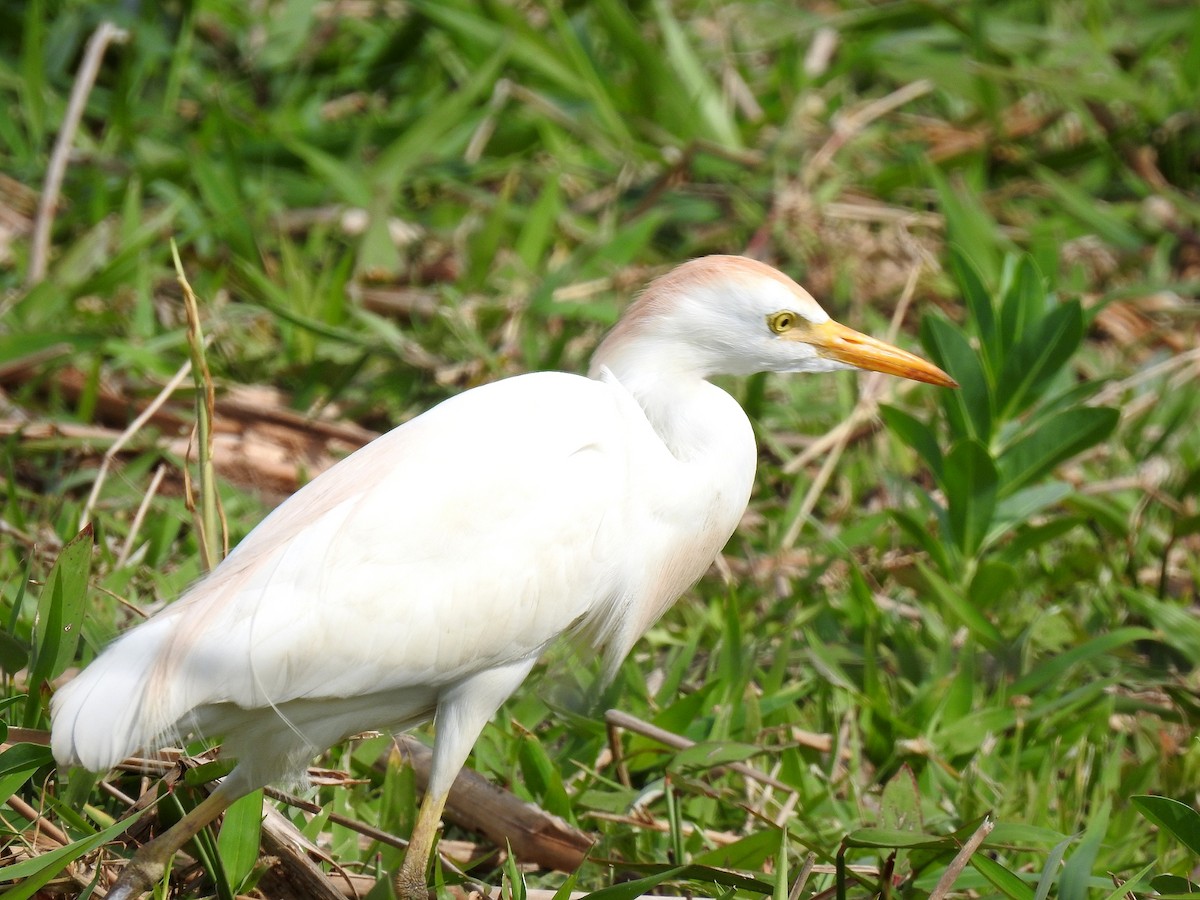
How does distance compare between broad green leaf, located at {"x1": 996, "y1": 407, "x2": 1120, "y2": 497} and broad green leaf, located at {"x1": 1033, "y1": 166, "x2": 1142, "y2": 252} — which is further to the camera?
broad green leaf, located at {"x1": 1033, "y1": 166, "x2": 1142, "y2": 252}

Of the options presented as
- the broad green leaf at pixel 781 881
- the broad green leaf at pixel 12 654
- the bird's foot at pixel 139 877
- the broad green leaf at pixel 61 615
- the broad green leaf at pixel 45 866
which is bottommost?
the bird's foot at pixel 139 877

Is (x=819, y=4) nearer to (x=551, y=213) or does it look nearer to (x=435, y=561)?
(x=551, y=213)

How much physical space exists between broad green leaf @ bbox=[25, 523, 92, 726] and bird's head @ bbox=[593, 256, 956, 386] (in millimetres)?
825

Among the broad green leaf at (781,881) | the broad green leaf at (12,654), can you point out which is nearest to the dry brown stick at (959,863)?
the broad green leaf at (781,881)

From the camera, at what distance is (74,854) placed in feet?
5.65

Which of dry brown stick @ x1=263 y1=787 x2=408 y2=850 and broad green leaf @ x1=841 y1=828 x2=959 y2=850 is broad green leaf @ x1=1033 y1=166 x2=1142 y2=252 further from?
dry brown stick @ x1=263 y1=787 x2=408 y2=850

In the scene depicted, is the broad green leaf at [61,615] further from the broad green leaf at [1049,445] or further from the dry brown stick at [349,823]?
the broad green leaf at [1049,445]

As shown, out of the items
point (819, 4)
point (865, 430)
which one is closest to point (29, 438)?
point (865, 430)

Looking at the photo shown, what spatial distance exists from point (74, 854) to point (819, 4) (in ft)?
13.7

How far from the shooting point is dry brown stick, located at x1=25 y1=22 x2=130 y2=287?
3.26 metres

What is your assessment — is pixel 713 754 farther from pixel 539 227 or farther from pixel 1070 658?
pixel 539 227

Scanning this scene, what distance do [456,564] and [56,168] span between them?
6.55ft

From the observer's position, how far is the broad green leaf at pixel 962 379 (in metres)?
2.68

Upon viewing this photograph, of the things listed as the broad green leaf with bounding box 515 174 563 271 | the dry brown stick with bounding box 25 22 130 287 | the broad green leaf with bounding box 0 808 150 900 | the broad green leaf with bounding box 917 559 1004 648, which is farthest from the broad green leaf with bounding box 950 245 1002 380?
the dry brown stick with bounding box 25 22 130 287
